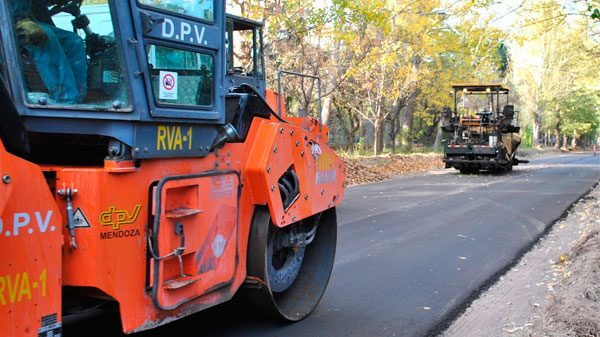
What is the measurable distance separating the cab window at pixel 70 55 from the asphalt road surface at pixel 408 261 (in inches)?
88.0

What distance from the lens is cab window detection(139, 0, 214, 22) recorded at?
3.33 meters

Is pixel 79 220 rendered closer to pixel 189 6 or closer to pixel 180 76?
pixel 180 76

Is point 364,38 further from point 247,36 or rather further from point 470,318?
point 470,318

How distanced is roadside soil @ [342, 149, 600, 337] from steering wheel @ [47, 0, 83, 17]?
390 centimetres

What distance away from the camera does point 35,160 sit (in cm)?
326

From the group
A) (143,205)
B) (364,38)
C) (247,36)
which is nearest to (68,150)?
(143,205)

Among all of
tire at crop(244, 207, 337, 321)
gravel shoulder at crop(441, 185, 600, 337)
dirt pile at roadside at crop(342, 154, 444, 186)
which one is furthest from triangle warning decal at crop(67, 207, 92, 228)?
dirt pile at roadside at crop(342, 154, 444, 186)

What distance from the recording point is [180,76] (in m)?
3.54

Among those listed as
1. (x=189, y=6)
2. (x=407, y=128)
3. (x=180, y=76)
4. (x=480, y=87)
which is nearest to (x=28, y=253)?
(x=180, y=76)

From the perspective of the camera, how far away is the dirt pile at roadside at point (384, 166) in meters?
19.1

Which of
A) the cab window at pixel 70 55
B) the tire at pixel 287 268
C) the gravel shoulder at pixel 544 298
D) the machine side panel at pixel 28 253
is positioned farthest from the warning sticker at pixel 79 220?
the gravel shoulder at pixel 544 298

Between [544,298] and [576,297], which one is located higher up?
[576,297]

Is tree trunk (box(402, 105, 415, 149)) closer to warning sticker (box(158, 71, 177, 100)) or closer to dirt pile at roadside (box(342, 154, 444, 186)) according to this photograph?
dirt pile at roadside (box(342, 154, 444, 186))

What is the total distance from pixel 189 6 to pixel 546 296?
191 inches
